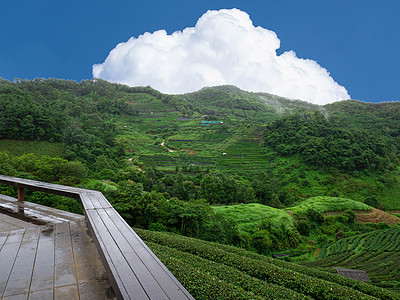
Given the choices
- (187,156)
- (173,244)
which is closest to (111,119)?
(187,156)

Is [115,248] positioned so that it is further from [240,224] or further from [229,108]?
[229,108]

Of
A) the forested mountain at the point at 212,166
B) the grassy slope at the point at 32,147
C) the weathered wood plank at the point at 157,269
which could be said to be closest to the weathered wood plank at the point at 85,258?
the weathered wood plank at the point at 157,269

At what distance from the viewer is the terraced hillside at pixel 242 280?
3.70 m

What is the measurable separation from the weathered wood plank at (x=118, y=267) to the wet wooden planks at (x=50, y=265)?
396 millimetres

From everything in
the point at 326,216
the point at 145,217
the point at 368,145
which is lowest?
the point at 326,216

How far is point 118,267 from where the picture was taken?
1.69m

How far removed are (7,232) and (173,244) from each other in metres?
5.46

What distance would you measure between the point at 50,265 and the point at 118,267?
4.20 feet

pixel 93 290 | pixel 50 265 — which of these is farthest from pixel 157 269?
pixel 50 265

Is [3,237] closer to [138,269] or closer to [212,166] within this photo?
[138,269]

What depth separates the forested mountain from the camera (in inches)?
685

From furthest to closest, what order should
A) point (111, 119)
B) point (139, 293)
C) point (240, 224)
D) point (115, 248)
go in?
1. point (111, 119)
2. point (240, 224)
3. point (115, 248)
4. point (139, 293)

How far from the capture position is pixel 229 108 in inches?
4594

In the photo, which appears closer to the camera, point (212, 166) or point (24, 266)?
point (24, 266)
